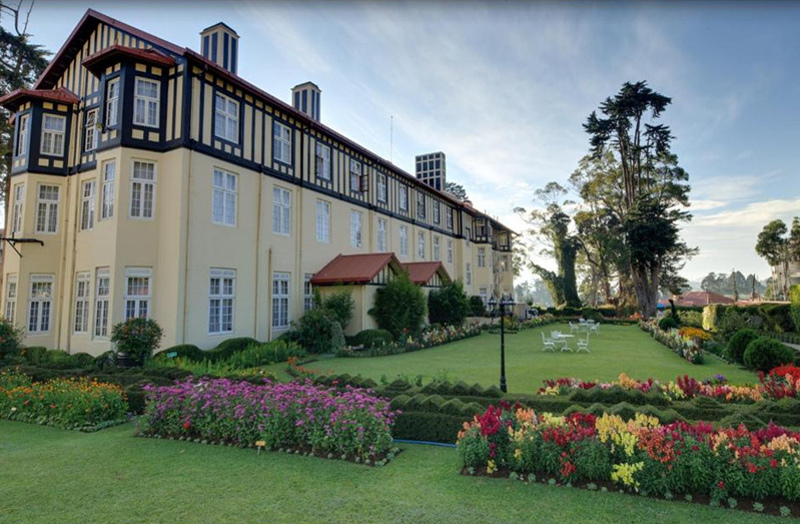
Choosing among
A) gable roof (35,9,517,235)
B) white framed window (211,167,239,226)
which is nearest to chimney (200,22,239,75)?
gable roof (35,9,517,235)

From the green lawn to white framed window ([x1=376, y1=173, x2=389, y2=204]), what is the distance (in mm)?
10973

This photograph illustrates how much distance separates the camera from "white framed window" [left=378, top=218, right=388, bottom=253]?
2527 cm

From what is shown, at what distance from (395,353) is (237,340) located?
234 inches

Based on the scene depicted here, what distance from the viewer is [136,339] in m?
11.6

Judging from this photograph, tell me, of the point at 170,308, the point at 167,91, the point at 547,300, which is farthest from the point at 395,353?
the point at 547,300

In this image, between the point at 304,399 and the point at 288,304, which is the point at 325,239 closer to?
the point at 288,304

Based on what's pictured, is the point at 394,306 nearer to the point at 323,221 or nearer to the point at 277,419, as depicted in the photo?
the point at 323,221

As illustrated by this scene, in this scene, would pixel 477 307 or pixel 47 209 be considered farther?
pixel 477 307

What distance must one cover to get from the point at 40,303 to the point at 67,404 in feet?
35.4

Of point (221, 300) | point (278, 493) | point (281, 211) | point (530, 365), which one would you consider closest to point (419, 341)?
point (530, 365)

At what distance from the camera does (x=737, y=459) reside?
4.21 metres

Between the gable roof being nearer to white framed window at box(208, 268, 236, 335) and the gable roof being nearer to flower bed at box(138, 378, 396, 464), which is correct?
white framed window at box(208, 268, 236, 335)

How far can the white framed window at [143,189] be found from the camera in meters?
14.0

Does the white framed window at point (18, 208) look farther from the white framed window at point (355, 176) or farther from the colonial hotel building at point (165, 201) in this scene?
the white framed window at point (355, 176)
